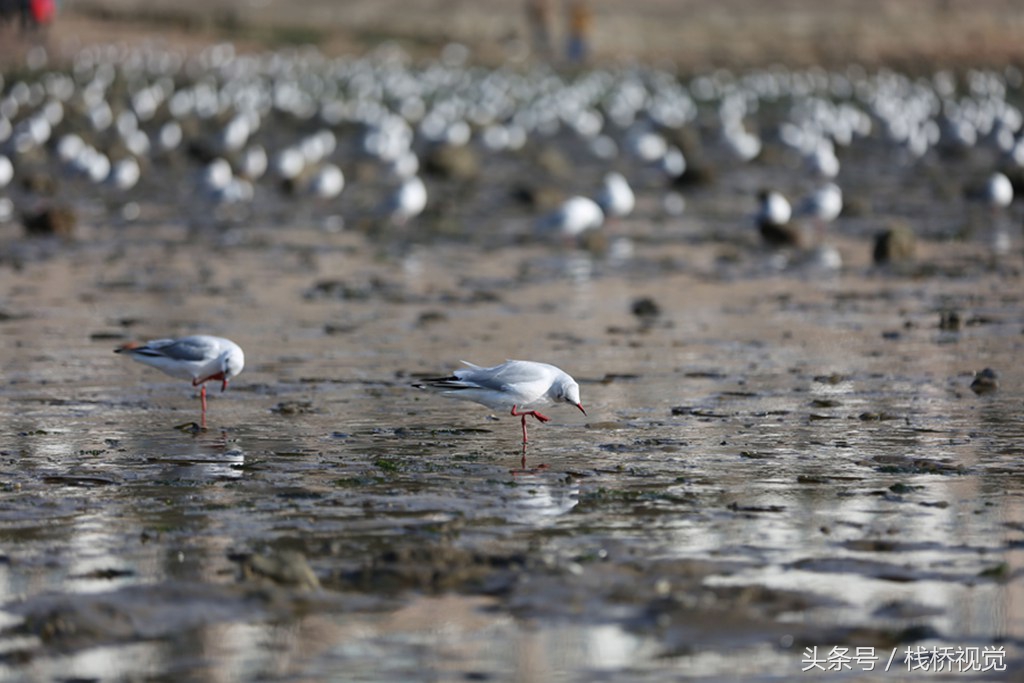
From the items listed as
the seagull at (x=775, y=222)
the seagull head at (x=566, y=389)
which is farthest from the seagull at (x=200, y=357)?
the seagull at (x=775, y=222)

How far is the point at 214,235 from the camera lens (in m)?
22.9

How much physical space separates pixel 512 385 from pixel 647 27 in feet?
298

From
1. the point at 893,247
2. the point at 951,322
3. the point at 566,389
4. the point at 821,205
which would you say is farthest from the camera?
the point at 821,205

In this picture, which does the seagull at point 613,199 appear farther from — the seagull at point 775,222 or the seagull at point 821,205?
the seagull at point 821,205

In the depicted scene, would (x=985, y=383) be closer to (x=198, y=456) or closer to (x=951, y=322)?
(x=951, y=322)

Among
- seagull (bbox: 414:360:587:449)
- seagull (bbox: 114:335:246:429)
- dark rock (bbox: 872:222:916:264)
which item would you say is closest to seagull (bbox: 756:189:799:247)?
dark rock (bbox: 872:222:916:264)

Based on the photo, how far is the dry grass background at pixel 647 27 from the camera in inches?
3349

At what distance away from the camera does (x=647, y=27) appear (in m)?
98.9

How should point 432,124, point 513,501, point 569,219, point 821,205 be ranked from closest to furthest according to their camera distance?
point 513,501, point 569,219, point 821,205, point 432,124

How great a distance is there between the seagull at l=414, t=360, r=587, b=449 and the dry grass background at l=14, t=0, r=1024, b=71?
66899 mm

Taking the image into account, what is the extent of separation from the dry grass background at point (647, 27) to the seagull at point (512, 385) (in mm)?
66899

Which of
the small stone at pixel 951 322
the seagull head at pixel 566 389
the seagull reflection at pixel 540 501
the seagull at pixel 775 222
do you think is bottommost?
the seagull reflection at pixel 540 501

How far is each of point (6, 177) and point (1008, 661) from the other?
78.4 feet

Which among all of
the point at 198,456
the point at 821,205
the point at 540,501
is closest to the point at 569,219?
the point at 821,205
